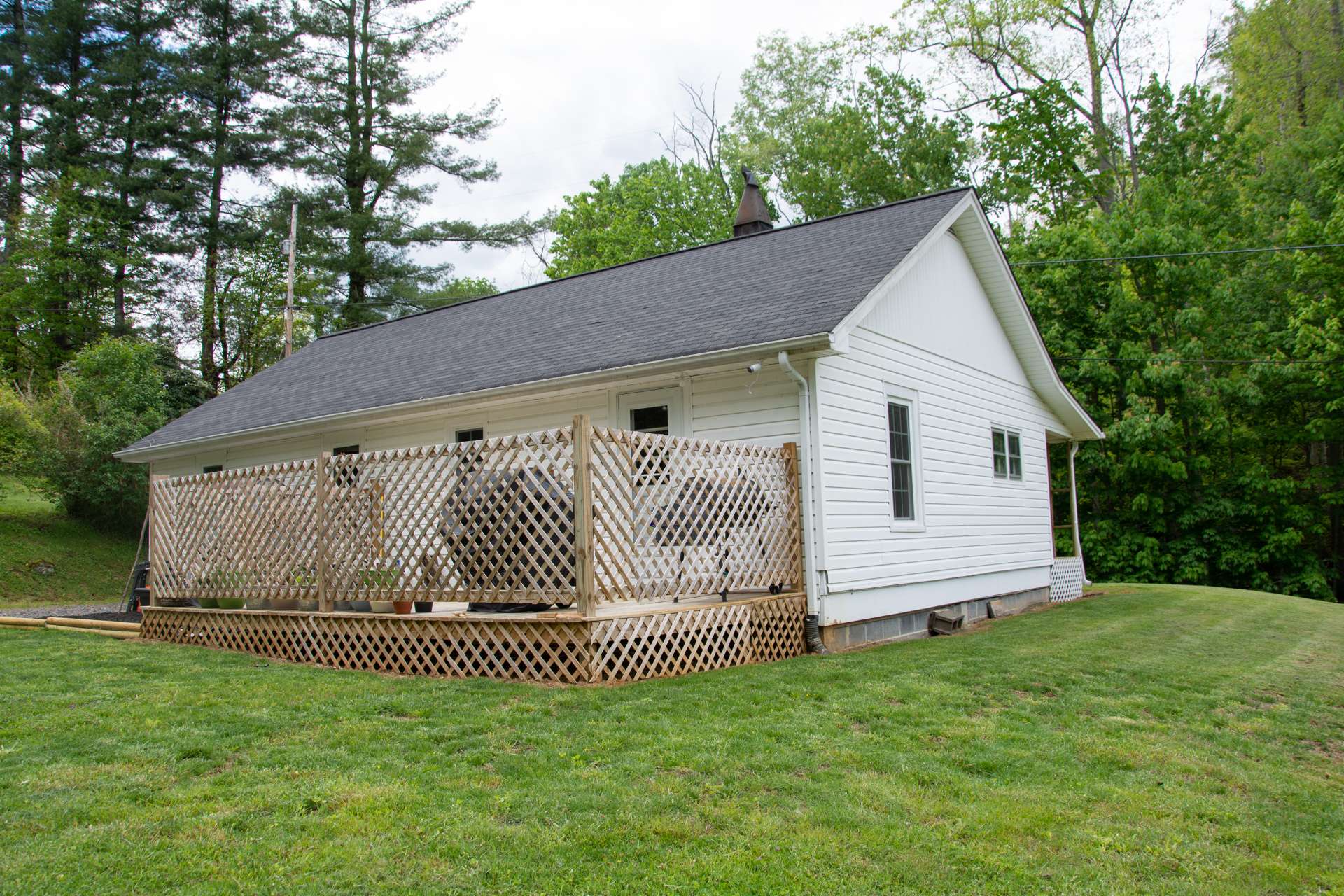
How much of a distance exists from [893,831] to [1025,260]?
22.5 meters

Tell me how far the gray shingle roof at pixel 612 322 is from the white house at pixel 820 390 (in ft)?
0.18

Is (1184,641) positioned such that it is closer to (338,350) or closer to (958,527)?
(958,527)

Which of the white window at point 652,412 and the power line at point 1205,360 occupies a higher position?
the power line at point 1205,360

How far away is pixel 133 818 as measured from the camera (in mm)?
3791

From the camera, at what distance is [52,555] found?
19078 mm

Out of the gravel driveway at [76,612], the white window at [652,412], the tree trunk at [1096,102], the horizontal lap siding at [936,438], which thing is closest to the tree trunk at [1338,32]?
the tree trunk at [1096,102]

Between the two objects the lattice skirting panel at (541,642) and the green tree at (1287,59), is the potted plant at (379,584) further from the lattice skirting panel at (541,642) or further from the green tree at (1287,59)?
the green tree at (1287,59)

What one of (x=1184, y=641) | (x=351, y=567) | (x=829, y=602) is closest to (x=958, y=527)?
(x=1184, y=641)

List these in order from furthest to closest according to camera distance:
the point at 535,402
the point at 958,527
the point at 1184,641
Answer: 1. the point at 958,527
2. the point at 535,402
3. the point at 1184,641

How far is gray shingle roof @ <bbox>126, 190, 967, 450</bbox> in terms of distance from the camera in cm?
972

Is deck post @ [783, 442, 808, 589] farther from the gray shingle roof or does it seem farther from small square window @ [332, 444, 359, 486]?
small square window @ [332, 444, 359, 486]

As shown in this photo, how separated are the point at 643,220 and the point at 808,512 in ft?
93.4

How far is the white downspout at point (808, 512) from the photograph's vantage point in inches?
→ 352

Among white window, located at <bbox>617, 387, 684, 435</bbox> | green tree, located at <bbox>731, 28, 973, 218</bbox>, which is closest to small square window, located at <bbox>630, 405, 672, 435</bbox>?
white window, located at <bbox>617, 387, 684, 435</bbox>
